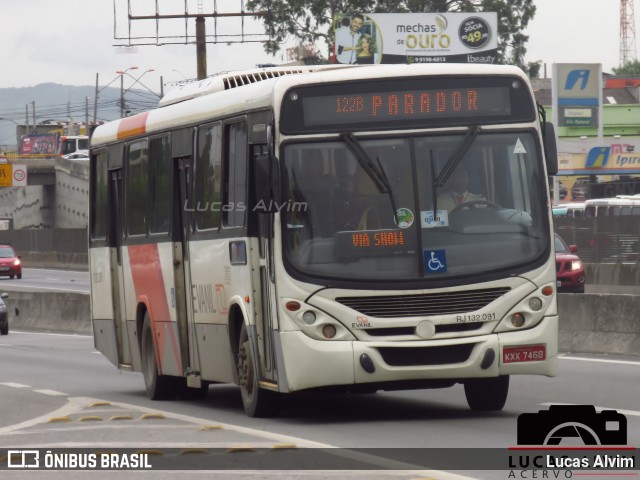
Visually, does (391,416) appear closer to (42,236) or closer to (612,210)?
(612,210)

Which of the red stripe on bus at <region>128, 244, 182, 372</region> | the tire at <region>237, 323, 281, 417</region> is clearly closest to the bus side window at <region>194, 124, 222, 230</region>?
the tire at <region>237, 323, 281, 417</region>

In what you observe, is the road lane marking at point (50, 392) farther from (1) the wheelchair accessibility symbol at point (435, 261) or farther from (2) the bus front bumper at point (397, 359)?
(1) the wheelchair accessibility symbol at point (435, 261)

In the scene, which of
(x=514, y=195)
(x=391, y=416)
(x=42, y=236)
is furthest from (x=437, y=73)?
(x=42, y=236)

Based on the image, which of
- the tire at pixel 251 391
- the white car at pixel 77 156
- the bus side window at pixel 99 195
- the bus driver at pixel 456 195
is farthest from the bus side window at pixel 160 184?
the white car at pixel 77 156

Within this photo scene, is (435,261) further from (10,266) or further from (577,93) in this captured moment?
(577,93)

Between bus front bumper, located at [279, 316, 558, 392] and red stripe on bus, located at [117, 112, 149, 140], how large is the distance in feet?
16.1

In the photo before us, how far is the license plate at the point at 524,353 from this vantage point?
42.3ft

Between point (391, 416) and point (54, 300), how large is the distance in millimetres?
22808

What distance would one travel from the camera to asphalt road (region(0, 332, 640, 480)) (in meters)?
11.6

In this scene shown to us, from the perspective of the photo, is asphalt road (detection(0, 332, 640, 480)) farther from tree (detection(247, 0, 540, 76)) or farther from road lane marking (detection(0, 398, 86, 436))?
tree (detection(247, 0, 540, 76))

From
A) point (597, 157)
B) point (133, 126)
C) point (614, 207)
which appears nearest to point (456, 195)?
point (133, 126)

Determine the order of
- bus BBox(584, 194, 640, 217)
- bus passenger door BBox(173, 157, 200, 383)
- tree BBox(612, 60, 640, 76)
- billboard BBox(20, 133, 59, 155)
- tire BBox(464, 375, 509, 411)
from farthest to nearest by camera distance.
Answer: tree BBox(612, 60, 640, 76) → billboard BBox(20, 133, 59, 155) → bus BBox(584, 194, 640, 217) → bus passenger door BBox(173, 157, 200, 383) → tire BBox(464, 375, 509, 411)

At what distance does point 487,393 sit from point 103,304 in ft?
20.9

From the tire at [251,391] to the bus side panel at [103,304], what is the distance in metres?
4.77
